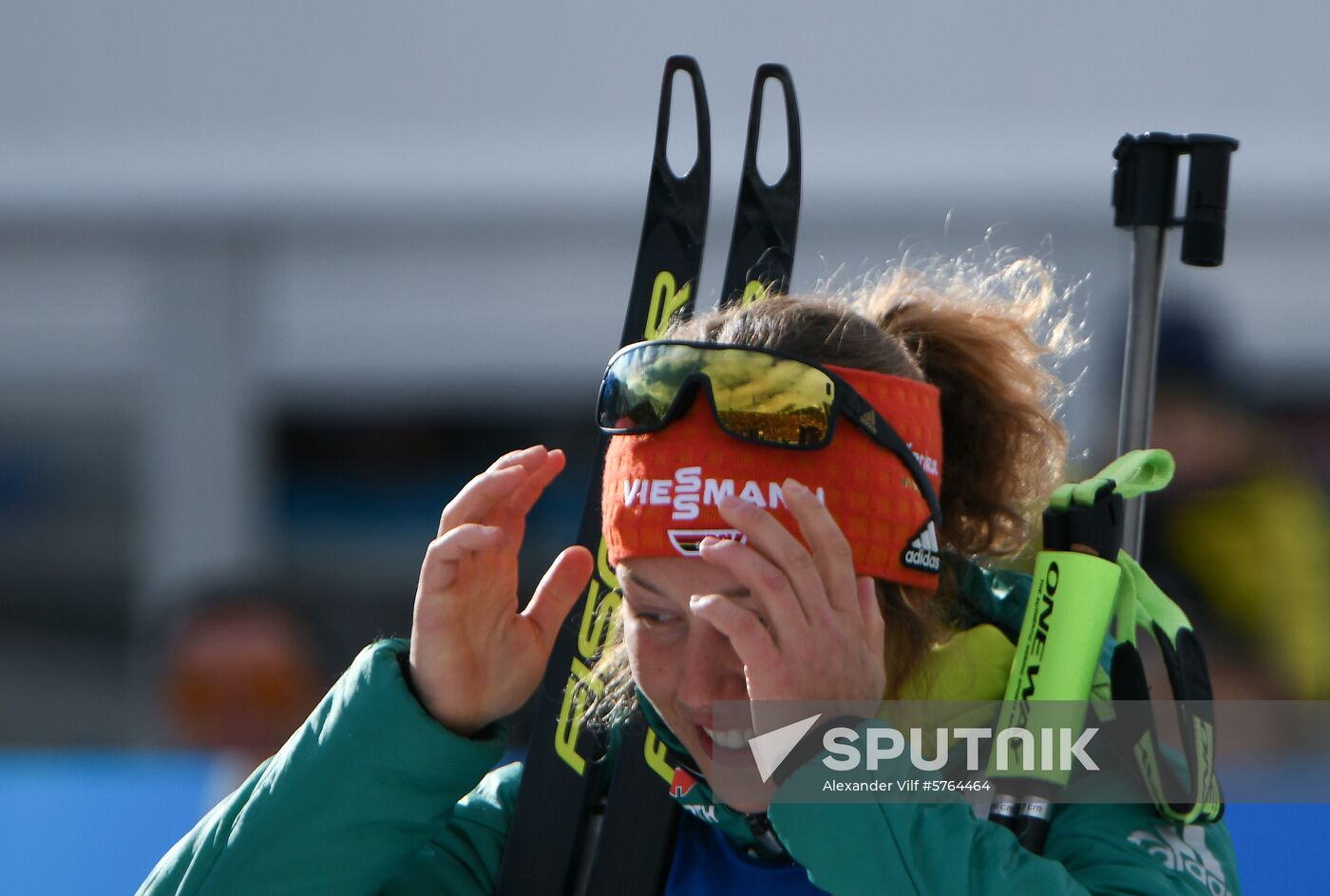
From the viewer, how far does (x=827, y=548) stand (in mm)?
1396

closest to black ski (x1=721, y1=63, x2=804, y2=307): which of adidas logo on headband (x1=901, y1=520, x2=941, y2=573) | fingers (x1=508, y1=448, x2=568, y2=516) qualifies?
fingers (x1=508, y1=448, x2=568, y2=516)

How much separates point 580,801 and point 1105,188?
4.34 m

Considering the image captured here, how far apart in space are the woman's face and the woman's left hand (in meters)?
0.08

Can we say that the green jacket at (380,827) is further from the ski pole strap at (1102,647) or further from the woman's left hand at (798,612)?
the woman's left hand at (798,612)

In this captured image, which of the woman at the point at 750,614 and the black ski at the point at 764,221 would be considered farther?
the black ski at the point at 764,221

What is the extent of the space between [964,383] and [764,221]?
1.23ft

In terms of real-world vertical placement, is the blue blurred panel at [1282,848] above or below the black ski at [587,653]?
below

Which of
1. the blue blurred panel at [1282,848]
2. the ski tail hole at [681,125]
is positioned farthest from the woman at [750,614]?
the ski tail hole at [681,125]

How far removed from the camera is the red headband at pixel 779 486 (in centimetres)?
150

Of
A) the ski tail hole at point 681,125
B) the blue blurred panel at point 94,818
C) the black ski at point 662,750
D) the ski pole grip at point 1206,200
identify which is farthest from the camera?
the ski tail hole at point 681,125

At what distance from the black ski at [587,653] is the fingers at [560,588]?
6.3 inches

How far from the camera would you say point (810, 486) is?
150cm

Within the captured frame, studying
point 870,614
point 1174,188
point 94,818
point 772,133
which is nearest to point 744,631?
point 870,614

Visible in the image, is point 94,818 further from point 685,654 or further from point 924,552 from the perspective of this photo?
point 924,552
